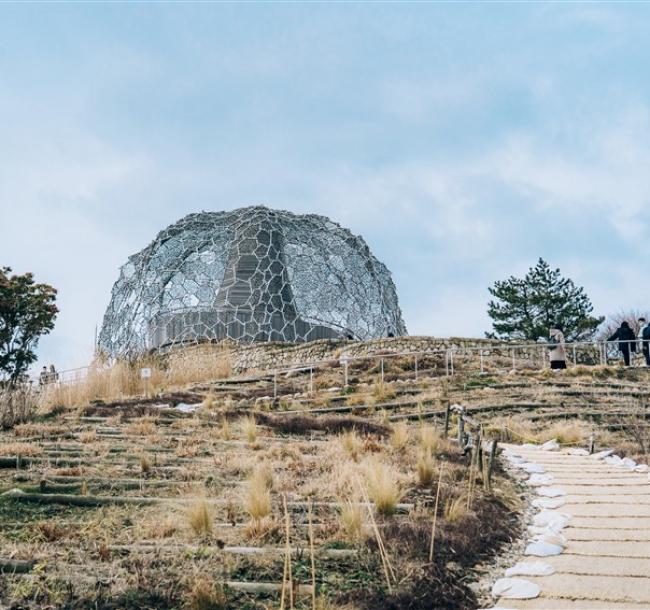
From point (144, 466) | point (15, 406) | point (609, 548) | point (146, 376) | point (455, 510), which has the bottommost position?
point (609, 548)

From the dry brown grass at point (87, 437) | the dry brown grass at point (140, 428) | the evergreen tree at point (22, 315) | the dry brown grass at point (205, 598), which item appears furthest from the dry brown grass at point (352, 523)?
the evergreen tree at point (22, 315)

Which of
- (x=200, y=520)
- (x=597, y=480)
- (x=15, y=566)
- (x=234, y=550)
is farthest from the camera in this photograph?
(x=597, y=480)

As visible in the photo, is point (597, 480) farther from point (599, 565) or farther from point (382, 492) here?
point (382, 492)

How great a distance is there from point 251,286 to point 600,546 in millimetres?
24089

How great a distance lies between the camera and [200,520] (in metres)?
4.82

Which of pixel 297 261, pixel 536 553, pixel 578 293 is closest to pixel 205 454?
pixel 536 553

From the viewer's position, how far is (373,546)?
472cm

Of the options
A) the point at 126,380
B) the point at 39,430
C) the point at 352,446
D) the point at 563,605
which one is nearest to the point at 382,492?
the point at 563,605

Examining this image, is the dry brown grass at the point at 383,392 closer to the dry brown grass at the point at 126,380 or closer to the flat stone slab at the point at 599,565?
the dry brown grass at the point at 126,380

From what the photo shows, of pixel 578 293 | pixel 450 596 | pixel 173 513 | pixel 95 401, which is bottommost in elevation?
pixel 450 596

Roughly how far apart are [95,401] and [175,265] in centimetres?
1468

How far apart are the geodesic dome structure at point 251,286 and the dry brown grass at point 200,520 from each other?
22.6 meters

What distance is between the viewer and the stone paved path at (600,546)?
13.9 feet

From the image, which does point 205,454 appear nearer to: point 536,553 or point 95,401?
point 536,553
